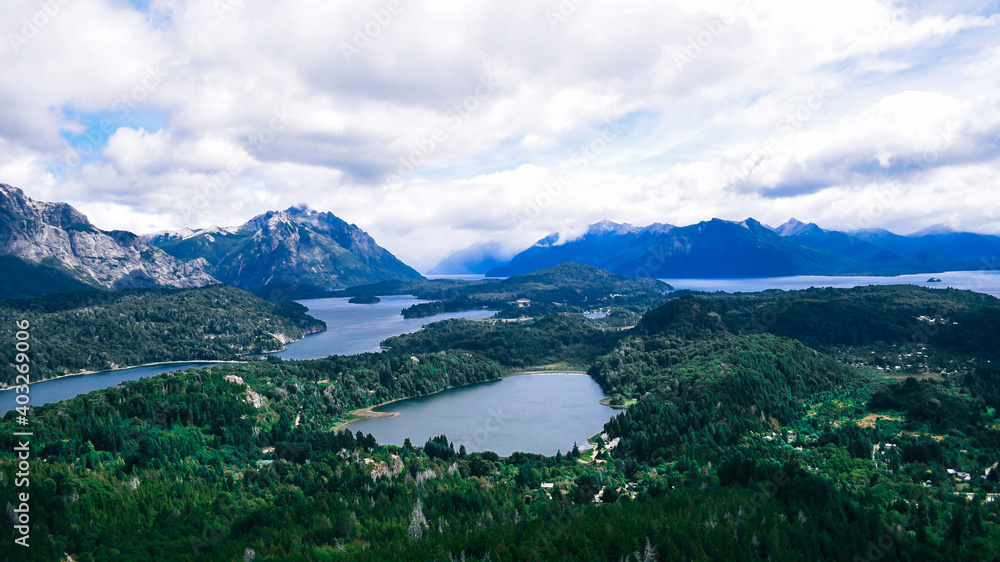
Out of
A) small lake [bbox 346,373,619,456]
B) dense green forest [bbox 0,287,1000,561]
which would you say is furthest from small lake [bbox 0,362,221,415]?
small lake [bbox 346,373,619,456]

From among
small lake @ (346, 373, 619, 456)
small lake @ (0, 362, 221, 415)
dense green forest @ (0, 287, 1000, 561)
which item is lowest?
small lake @ (346, 373, 619, 456)

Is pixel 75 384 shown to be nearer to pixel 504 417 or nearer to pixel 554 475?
pixel 504 417

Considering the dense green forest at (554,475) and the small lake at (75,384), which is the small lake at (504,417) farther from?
the small lake at (75,384)

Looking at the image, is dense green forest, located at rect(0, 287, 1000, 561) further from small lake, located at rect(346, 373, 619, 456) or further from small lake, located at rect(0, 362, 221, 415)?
small lake, located at rect(0, 362, 221, 415)

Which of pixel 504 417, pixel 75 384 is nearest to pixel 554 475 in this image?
pixel 504 417

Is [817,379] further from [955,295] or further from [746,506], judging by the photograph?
[955,295]

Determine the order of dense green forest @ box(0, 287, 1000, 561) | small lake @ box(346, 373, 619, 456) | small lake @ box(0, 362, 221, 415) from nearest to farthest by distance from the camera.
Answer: dense green forest @ box(0, 287, 1000, 561) < small lake @ box(346, 373, 619, 456) < small lake @ box(0, 362, 221, 415)

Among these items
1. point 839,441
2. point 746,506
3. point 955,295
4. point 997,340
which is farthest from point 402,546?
point 955,295
